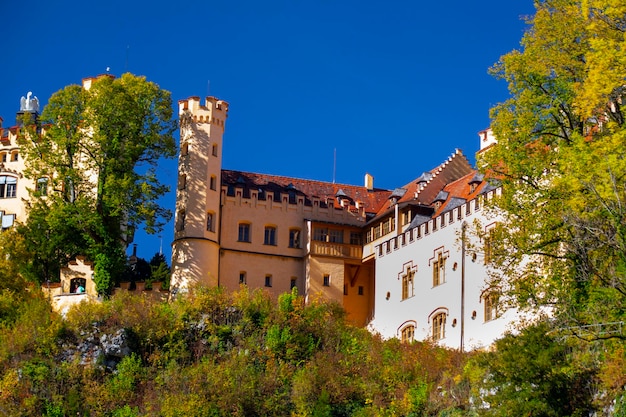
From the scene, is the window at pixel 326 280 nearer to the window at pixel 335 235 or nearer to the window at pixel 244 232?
the window at pixel 335 235

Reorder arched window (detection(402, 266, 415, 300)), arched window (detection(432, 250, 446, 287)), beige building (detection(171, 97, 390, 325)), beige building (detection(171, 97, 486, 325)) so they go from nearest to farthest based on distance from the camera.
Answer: arched window (detection(432, 250, 446, 287)) → arched window (detection(402, 266, 415, 300)) → beige building (detection(171, 97, 390, 325)) → beige building (detection(171, 97, 486, 325))

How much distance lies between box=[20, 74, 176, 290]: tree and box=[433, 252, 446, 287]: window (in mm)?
15261

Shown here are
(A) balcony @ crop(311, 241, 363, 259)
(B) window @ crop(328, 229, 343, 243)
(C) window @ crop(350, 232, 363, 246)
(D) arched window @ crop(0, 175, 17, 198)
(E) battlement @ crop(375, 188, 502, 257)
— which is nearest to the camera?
(E) battlement @ crop(375, 188, 502, 257)

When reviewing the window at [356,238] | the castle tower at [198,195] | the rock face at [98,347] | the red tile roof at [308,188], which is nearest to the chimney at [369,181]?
the red tile roof at [308,188]

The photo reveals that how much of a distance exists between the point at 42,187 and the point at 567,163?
3953cm

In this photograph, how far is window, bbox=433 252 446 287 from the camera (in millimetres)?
63944

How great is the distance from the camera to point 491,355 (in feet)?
145

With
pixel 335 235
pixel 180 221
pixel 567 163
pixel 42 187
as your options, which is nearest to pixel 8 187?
pixel 42 187

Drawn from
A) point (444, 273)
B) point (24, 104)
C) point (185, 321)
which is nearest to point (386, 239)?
point (444, 273)

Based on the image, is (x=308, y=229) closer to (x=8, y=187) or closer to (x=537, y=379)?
(x=8, y=187)

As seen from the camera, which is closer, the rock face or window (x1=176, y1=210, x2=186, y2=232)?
the rock face

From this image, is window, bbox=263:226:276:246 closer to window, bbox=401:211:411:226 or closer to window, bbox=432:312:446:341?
window, bbox=401:211:411:226

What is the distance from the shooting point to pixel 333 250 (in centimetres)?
7431

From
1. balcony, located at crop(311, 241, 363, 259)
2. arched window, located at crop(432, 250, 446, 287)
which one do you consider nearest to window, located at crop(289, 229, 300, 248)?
balcony, located at crop(311, 241, 363, 259)
